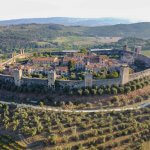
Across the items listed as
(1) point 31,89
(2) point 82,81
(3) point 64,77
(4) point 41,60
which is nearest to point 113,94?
(2) point 82,81

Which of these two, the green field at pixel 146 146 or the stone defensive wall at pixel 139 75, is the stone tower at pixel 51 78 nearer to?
the stone defensive wall at pixel 139 75

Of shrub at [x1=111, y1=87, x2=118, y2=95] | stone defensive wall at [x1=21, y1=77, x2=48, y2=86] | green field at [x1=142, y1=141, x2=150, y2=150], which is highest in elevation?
stone defensive wall at [x1=21, y1=77, x2=48, y2=86]

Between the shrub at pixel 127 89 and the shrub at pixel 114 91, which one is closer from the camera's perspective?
the shrub at pixel 114 91

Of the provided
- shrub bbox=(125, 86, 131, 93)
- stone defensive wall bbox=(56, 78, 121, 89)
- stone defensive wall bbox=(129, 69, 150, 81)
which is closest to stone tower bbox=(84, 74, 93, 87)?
stone defensive wall bbox=(56, 78, 121, 89)

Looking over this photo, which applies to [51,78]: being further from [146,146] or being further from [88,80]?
[146,146]

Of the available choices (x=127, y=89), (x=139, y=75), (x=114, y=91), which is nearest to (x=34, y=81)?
(x=114, y=91)

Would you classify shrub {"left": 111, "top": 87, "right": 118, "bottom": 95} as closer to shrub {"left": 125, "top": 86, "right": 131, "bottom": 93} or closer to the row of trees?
the row of trees

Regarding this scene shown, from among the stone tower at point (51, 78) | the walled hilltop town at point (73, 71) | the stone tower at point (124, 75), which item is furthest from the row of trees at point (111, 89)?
the stone tower at point (51, 78)

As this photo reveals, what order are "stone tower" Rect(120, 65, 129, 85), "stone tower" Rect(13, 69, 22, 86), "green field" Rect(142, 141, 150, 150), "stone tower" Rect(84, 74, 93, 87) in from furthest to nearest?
"stone tower" Rect(13, 69, 22, 86), "stone tower" Rect(120, 65, 129, 85), "stone tower" Rect(84, 74, 93, 87), "green field" Rect(142, 141, 150, 150)

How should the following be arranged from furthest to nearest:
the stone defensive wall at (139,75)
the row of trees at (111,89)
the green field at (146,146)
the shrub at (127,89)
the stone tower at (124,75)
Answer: the stone defensive wall at (139,75) → the stone tower at (124,75) → the shrub at (127,89) → the row of trees at (111,89) → the green field at (146,146)
